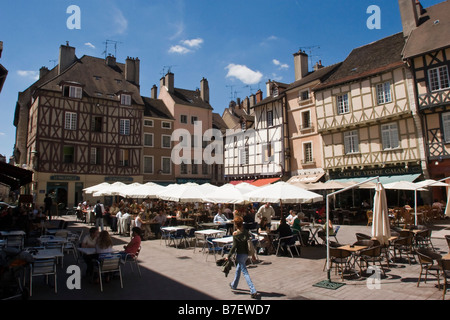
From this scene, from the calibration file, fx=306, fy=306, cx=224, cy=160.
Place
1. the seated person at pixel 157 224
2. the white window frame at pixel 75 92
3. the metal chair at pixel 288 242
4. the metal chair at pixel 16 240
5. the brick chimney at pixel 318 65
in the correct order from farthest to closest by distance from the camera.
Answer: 1. the brick chimney at pixel 318 65
2. the white window frame at pixel 75 92
3. the seated person at pixel 157 224
4. the metal chair at pixel 288 242
5. the metal chair at pixel 16 240

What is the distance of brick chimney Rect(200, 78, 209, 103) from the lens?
122ft

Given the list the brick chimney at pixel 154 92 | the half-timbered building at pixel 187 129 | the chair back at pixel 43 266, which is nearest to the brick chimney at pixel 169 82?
the half-timbered building at pixel 187 129

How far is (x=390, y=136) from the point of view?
61.0 ft

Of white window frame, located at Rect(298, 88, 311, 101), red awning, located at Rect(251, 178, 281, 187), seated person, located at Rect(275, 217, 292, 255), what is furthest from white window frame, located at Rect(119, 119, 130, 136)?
seated person, located at Rect(275, 217, 292, 255)

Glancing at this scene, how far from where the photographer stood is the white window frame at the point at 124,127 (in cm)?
2915

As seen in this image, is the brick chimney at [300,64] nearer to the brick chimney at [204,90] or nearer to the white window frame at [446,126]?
the white window frame at [446,126]

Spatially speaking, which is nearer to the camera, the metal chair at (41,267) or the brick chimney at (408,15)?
the metal chair at (41,267)

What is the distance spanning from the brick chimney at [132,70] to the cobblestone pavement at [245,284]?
1053 inches

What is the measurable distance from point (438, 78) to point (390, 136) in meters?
3.91

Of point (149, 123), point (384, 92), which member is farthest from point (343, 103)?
point (149, 123)

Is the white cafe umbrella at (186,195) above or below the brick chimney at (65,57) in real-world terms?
below

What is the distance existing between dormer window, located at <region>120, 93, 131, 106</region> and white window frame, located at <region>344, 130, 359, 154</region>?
2004 cm

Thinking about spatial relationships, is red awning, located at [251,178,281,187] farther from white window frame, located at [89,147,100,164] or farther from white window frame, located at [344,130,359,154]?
white window frame, located at [89,147,100,164]
